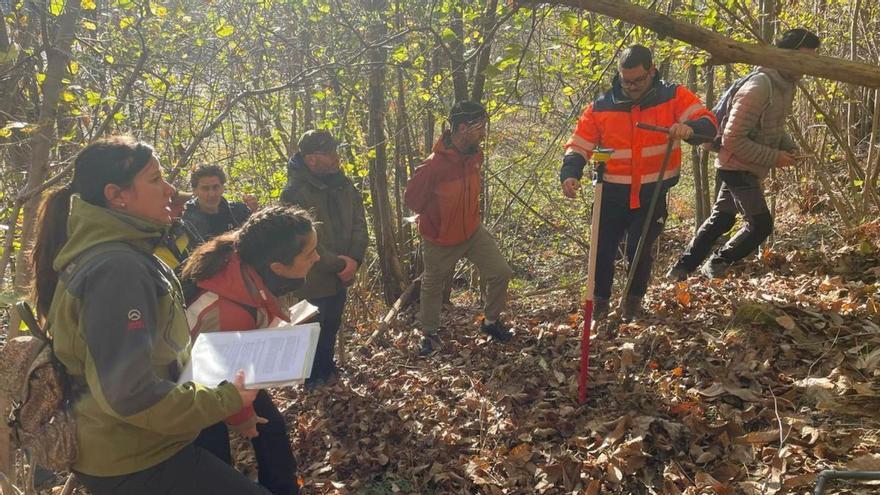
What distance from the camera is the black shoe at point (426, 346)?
5664 mm

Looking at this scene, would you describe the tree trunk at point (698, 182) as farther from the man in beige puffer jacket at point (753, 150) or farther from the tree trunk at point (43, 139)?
the tree trunk at point (43, 139)

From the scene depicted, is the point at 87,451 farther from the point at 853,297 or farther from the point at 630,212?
the point at 853,297

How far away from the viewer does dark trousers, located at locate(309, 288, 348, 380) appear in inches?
199

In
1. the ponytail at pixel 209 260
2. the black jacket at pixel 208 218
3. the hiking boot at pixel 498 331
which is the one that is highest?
the ponytail at pixel 209 260

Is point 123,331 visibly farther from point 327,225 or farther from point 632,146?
point 632,146

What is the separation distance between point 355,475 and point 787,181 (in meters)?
7.07

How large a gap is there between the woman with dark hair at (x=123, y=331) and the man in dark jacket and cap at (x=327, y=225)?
2.51 m

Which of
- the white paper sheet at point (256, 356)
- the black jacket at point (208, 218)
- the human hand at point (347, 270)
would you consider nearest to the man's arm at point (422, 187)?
the human hand at point (347, 270)

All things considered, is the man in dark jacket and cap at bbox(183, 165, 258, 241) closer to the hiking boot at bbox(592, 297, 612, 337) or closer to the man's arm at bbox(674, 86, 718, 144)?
the hiking boot at bbox(592, 297, 612, 337)

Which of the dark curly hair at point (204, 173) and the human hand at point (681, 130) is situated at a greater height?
the human hand at point (681, 130)

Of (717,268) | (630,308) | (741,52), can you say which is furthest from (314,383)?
(741,52)

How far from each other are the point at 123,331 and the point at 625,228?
3983 millimetres

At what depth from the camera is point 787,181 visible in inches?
316

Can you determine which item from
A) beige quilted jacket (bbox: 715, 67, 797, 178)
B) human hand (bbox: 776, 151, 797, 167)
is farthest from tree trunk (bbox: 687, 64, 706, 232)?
human hand (bbox: 776, 151, 797, 167)
